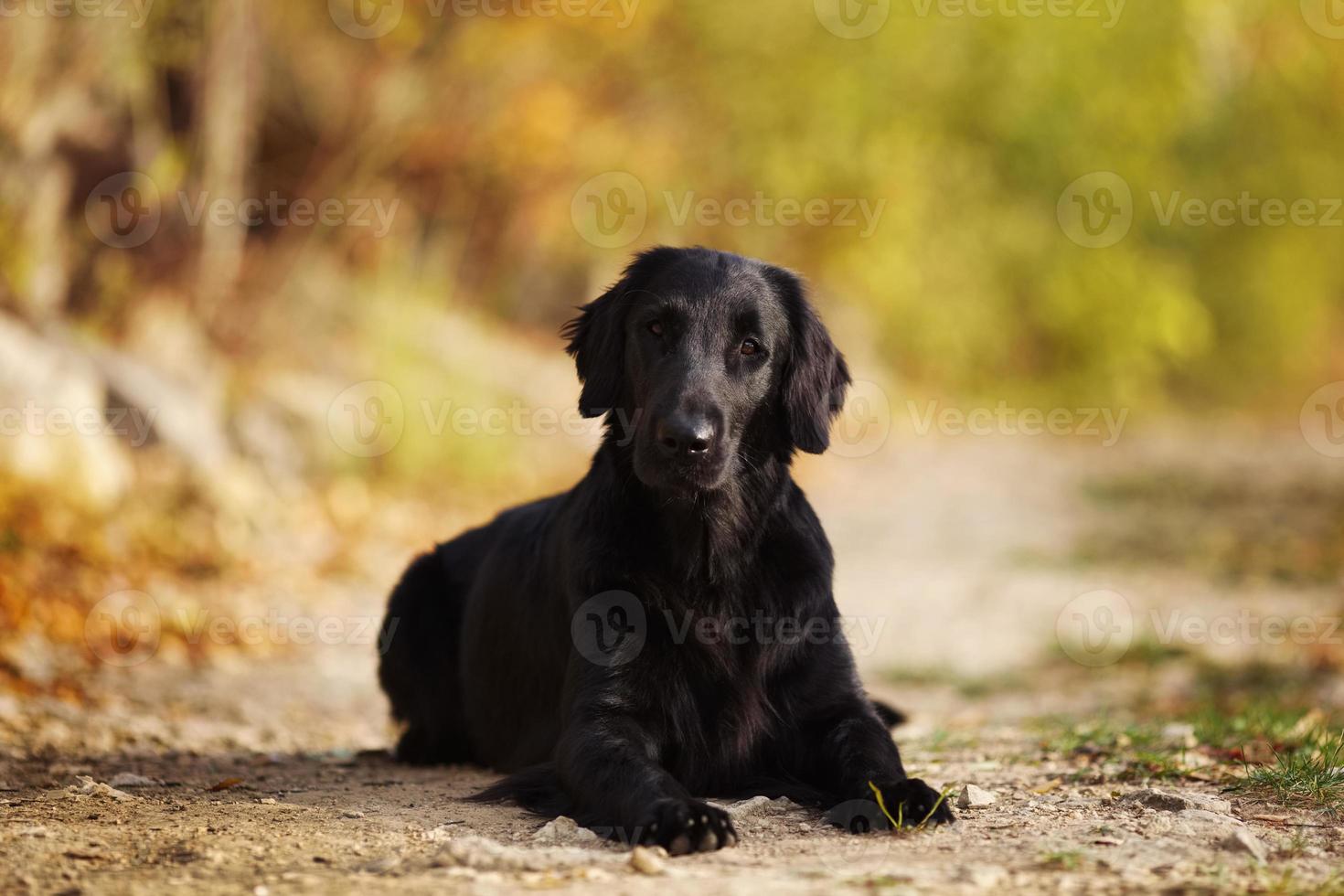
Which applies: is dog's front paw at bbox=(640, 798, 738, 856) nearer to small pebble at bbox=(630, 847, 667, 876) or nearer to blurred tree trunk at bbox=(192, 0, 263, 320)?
small pebble at bbox=(630, 847, 667, 876)

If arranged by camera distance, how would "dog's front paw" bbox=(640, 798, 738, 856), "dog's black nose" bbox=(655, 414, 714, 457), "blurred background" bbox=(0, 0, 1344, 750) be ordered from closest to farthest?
"dog's front paw" bbox=(640, 798, 738, 856) → "dog's black nose" bbox=(655, 414, 714, 457) → "blurred background" bbox=(0, 0, 1344, 750)

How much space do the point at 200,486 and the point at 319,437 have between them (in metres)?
2.22

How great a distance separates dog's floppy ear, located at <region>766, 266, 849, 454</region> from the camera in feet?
13.4

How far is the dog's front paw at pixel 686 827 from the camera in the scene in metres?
3.04

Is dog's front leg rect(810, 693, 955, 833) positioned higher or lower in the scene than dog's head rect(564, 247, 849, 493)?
lower

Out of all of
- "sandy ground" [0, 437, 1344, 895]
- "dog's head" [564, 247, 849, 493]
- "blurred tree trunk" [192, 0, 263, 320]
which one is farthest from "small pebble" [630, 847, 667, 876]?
"blurred tree trunk" [192, 0, 263, 320]

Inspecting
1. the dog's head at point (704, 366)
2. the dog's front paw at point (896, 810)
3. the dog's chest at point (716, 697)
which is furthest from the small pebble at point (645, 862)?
the dog's head at point (704, 366)

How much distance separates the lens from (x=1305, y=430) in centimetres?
2270

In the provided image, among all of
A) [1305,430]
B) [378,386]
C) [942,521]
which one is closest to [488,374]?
[378,386]

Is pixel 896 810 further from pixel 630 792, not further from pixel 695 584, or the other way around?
pixel 695 584

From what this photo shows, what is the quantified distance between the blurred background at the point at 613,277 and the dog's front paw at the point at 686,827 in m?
3.02

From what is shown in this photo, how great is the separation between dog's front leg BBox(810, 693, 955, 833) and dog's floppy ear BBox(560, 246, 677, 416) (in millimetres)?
1221

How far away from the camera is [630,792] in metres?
3.27

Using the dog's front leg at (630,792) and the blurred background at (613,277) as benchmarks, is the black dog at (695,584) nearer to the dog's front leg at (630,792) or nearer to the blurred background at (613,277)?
the dog's front leg at (630,792)
